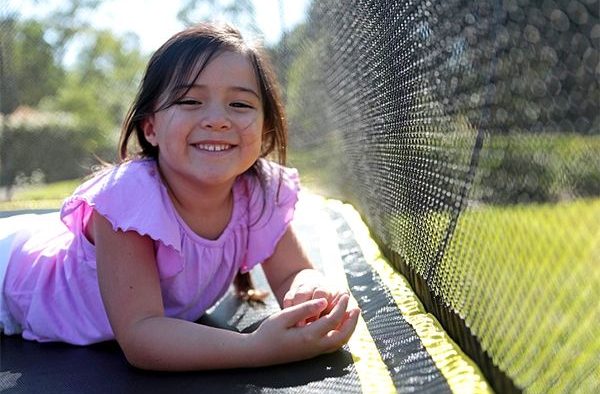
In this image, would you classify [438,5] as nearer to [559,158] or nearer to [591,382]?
[559,158]

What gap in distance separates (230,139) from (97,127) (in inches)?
168

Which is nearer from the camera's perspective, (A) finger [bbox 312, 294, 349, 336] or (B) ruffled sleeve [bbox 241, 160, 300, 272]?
(A) finger [bbox 312, 294, 349, 336]

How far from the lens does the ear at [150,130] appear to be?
133 cm

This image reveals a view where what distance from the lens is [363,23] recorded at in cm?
167

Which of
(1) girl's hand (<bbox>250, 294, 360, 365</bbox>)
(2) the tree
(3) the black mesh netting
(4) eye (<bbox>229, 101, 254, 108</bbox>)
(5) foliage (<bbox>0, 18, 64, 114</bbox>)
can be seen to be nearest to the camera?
(3) the black mesh netting

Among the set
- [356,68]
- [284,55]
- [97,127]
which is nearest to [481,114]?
[356,68]

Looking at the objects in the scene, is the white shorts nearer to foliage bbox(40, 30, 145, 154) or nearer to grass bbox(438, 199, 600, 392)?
grass bbox(438, 199, 600, 392)

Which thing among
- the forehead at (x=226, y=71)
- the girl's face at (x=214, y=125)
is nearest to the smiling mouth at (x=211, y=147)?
the girl's face at (x=214, y=125)

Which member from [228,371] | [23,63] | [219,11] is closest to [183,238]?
[228,371]

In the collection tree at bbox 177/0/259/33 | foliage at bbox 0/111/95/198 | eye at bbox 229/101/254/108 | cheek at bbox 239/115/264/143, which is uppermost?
tree at bbox 177/0/259/33

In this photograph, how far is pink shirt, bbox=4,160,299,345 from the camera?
1208 mm

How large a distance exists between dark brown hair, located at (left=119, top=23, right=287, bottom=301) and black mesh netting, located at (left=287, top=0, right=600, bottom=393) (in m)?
0.24

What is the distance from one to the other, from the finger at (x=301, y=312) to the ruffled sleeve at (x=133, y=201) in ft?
0.79

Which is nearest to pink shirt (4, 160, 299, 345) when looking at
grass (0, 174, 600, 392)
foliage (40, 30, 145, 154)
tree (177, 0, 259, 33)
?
grass (0, 174, 600, 392)
